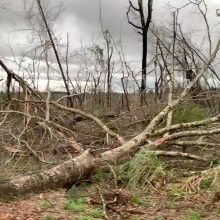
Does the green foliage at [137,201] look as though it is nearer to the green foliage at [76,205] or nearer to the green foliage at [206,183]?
the green foliage at [76,205]

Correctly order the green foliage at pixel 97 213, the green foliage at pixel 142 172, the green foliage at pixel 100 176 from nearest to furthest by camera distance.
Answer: the green foliage at pixel 97 213, the green foliage at pixel 142 172, the green foliage at pixel 100 176

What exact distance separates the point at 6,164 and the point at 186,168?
115 inches

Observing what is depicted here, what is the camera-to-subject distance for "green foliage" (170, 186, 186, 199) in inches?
254

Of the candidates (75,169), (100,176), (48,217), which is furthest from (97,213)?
(100,176)

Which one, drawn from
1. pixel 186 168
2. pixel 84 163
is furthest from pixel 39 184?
pixel 186 168

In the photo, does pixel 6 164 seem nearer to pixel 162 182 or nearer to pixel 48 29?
pixel 162 182

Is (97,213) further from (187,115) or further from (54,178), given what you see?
(187,115)

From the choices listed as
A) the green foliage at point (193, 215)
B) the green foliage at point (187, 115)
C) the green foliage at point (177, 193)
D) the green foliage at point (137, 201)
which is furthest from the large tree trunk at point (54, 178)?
the green foliage at point (187, 115)

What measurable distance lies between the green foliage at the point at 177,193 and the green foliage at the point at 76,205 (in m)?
1.15

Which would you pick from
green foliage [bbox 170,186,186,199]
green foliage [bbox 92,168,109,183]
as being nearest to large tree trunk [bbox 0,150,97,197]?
green foliage [bbox 92,168,109,183]

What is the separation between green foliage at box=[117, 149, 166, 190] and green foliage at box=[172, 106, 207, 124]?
8.97 ft

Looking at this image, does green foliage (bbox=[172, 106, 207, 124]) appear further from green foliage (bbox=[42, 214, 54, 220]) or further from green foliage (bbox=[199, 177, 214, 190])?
green foliage (bbox=[42, 214, 54, 220])

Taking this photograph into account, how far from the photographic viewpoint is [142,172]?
7.06 metres

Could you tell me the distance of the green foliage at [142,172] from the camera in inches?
274
